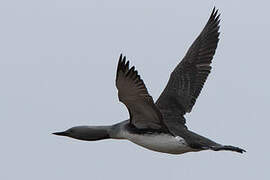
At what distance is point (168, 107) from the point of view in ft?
51.2

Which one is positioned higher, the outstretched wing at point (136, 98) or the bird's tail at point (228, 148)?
the outstretched wing at point (136, 98)

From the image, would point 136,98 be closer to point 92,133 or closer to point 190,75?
point 92,133

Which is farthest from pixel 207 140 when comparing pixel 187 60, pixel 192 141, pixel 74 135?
pixel 187 60

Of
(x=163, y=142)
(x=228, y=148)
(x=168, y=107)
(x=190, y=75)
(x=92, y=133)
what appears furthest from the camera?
(x=190, y=75)

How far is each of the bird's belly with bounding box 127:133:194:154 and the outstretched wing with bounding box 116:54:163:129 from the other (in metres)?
0.18

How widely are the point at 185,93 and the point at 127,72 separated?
4209mm

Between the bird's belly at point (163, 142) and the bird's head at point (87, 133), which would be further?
the bird's head at point (87, 133)

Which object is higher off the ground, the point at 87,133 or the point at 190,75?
the point at 190,75

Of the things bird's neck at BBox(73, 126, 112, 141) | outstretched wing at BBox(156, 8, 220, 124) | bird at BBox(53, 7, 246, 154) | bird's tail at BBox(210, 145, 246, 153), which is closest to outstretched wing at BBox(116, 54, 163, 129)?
bird at BBox(53, 7, 246, 154)

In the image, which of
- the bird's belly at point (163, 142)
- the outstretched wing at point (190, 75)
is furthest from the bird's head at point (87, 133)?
the outstretched wing at point (190, 75)

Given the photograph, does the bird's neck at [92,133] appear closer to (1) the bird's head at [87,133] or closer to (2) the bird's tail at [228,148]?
(1) the bird's head at [87,133]

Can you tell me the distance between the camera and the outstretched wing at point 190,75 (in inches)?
617

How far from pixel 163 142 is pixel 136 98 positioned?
1.36 m

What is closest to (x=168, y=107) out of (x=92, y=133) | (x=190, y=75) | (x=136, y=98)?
(x=190, y=75)
